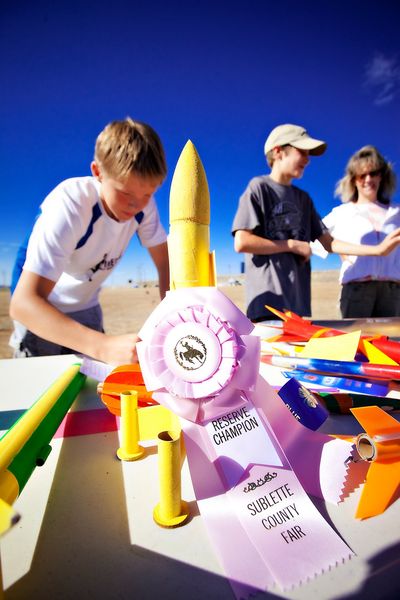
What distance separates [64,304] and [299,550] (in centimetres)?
112

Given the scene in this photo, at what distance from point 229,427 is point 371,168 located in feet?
6.10

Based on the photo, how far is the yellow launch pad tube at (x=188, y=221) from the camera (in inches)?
17.9

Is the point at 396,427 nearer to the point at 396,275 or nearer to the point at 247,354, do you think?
the point at 247,354

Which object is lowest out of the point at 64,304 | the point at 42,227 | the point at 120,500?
the point at 120,500

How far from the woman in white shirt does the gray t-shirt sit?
45 centimetres

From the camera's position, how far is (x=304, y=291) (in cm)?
161

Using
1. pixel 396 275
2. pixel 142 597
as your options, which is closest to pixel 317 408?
pixel 142 597

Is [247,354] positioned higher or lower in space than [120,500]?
higher

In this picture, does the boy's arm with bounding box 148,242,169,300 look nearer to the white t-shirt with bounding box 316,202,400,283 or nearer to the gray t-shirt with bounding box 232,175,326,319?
the gray t-shirt with bounding box 232,175,326,319

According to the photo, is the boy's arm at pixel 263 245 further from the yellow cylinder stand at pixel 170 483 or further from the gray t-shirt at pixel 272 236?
the yellow cylinder stand at pixel 170 483

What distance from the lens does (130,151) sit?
3.06 feet

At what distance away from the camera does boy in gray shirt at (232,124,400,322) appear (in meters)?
1.41

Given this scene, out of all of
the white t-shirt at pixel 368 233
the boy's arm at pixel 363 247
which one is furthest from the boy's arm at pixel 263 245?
the white t-shirt at pixel 368 233

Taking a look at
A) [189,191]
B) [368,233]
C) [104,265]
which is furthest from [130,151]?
[368,233]
